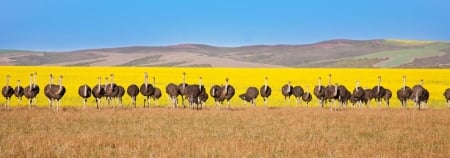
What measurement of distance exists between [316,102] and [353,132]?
62.0ft

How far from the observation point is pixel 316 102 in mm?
39031

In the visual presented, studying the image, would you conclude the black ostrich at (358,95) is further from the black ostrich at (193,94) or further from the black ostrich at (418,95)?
the black ostrich at (193,94)

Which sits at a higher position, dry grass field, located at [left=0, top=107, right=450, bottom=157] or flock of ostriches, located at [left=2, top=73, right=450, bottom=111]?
flock of ostriches, located at [left=2, top=73, right=450, bottom=111]

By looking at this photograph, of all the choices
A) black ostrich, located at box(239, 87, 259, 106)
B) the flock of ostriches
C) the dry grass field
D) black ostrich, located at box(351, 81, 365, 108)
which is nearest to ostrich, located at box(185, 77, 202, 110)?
the flock of ostriches

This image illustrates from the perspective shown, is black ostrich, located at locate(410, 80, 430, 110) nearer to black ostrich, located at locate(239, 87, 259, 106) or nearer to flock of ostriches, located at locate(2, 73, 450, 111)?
flock of ostriches, located at locate(2, 73, 450, 111)

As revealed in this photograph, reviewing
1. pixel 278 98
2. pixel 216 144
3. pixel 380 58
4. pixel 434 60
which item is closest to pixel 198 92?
pixel 278 98

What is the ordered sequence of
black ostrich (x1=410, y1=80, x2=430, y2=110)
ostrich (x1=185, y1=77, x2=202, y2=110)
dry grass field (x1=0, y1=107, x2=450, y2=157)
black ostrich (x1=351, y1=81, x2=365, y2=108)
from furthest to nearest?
black ostrich (x1=351, y1=81, x2=365, y2=108), black ostrich (x1=410, y1=80, x2=430, y2=110), ostrich (x1=185, y1=77, x2=202, y2=110), dry grass field (x1=0, y1=107, x2=450, y2=157)

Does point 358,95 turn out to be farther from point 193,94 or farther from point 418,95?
point 193,94

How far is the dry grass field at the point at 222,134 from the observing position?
14781 millimetres

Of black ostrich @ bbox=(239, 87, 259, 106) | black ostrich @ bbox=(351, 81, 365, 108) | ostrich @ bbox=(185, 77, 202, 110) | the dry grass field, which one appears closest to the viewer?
the dry grass field

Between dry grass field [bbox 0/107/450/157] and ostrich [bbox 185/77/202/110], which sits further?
ostrich [bbox 185/77/202/110]

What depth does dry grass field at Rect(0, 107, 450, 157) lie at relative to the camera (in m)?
14.8

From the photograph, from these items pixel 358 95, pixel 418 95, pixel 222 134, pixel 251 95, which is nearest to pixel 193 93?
pixel 251 95

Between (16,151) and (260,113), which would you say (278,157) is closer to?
(16,151)
